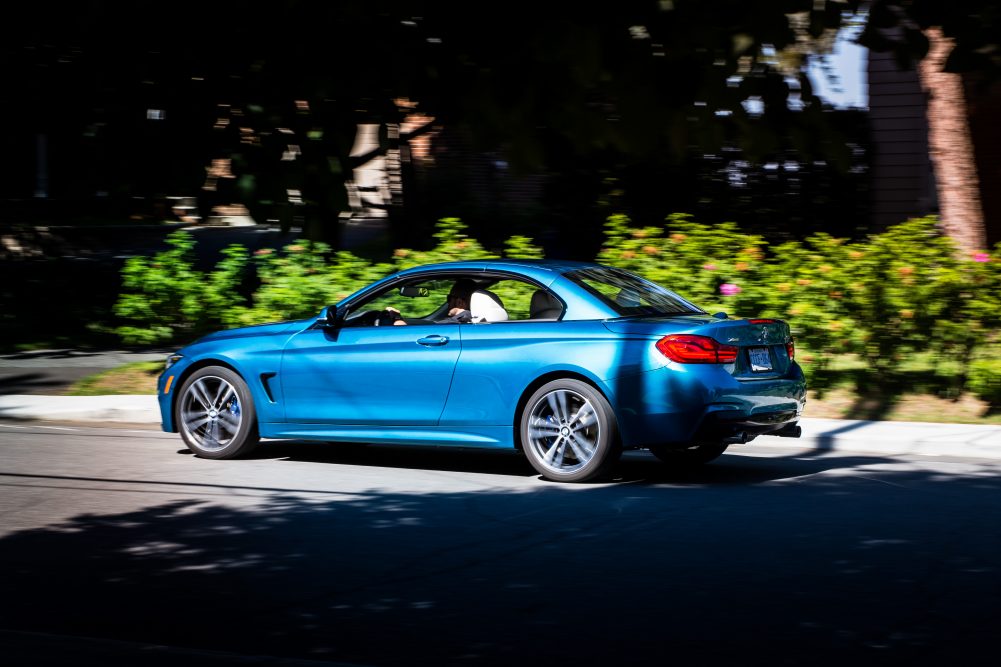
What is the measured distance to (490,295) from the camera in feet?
32.4

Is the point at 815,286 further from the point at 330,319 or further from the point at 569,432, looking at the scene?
the point at 330,319

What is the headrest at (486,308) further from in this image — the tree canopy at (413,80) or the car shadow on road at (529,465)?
the tree canopy at (413,80)

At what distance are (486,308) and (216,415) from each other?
241 cm

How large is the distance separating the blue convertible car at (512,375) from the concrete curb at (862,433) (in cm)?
163

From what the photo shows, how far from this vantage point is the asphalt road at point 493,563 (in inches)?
213

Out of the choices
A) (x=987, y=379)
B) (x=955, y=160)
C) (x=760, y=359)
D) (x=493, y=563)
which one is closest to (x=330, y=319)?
(x=760, y=359)

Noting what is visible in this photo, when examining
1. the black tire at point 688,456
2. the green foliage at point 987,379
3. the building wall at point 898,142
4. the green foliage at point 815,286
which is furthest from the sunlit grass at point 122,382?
the building wall at point 898,142

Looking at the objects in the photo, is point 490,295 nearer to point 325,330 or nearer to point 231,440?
point 325,330

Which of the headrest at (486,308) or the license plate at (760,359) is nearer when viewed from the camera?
the license plate at (760,359)

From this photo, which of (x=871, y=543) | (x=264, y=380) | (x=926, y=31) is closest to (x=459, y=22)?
(x=926, y=31)

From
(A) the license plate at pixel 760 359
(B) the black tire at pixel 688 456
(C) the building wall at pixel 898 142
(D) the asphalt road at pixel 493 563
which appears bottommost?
(D) the asphalt road at pixel 493 563

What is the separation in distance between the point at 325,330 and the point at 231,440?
3.99 ft

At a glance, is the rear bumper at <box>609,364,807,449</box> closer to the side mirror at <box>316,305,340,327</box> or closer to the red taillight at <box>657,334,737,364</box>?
the red taillight at <box>657,334,737,364</box>

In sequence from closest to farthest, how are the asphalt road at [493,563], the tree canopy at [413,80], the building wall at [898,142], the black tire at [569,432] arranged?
the tree canopy at [413,80] → the asphalt road at [493,563] → the black tire at [569,432] → the building wall at [898,142]
